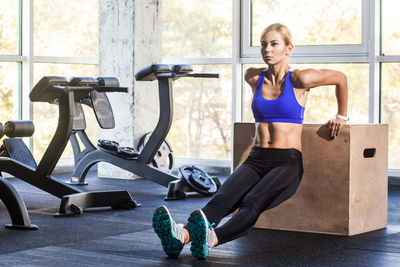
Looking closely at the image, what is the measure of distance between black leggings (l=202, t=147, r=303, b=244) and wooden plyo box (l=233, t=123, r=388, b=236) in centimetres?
41

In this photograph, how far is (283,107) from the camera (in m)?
3.13

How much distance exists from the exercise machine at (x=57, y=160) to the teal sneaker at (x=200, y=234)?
5.01 ft

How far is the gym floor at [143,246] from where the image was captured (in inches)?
112

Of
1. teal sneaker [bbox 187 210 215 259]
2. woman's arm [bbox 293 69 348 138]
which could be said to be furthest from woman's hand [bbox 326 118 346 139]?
teal sneaker [bbox 187 210 215 259]

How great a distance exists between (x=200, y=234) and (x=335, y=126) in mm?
1081

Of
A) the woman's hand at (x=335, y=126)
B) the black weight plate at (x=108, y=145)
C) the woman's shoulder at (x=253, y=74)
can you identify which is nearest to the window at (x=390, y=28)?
the black weight plate at (x=108, y=145)

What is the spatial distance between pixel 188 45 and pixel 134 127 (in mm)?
1206

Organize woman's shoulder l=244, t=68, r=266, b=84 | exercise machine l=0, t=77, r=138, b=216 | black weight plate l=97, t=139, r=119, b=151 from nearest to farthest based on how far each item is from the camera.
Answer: woman's shoulder l=244, t=68, r=266, b=84
exercise machine l=0, t=77, r=138, b=216
black weight plate l=97, t=139, r=119, b=151

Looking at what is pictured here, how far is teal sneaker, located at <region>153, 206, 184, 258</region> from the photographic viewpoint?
2697mm

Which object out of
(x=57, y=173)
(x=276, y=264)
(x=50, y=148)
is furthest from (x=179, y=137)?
(x=276, y=264)

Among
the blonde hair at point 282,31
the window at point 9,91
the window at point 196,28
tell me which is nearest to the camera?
the blonde hair at point 282,31

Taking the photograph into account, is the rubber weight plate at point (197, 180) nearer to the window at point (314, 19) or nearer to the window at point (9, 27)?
the window at point (314, 19)

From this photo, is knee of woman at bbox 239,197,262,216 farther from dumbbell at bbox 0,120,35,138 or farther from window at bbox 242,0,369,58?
Result: window at bbox 242,0,369,58

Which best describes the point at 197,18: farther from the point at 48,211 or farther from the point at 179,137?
the point at 48,211
